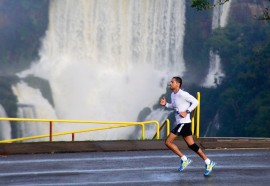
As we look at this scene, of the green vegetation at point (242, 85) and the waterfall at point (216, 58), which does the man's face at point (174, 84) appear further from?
the waterfall at point (216, 58)

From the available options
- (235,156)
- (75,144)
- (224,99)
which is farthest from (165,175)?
(224,99)

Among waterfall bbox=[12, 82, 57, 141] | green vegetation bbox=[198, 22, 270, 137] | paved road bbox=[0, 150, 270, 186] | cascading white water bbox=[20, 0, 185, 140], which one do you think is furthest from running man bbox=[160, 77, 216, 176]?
cascading white water bbox=[20, 0, 185, 140]

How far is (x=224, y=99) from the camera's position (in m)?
104

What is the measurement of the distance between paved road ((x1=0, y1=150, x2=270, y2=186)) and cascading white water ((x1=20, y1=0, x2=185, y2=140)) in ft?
288

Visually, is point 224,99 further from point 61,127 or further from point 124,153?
point 124,153

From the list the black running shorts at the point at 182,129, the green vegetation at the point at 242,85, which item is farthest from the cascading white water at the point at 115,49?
the black running shorts at the point at 182,129

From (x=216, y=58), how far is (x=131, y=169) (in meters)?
95.0

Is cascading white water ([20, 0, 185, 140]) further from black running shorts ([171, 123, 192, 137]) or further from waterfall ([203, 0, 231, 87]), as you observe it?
black running shorts ([171, 123, 192, 137])

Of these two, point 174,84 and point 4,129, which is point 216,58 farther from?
point 174,84

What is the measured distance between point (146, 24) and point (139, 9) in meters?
1.71

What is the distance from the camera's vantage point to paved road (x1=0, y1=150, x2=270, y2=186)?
17.6 meters

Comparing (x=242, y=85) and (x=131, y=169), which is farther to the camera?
(x=242, y=85)

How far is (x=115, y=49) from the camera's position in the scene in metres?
116

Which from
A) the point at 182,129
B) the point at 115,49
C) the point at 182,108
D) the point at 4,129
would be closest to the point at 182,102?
the point at 182,108
